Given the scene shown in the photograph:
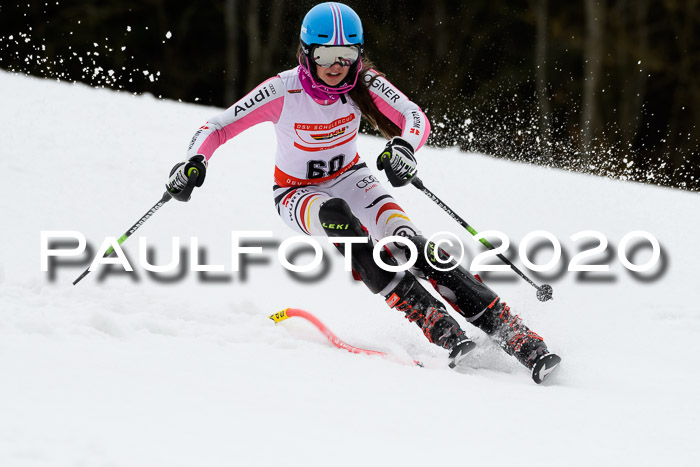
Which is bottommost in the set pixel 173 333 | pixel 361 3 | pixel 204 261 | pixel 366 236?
pixel 204 261

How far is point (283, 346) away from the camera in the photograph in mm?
2834

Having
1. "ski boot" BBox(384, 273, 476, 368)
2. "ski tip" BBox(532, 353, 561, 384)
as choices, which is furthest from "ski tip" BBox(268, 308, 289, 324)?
"ski tip" BBox(532, 353, 561, 384)

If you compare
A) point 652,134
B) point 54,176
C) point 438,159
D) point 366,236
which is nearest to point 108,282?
point 366,236

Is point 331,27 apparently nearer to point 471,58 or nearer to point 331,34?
point 331,34

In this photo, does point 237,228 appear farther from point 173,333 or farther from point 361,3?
point 361,3

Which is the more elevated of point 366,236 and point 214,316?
point 366,236

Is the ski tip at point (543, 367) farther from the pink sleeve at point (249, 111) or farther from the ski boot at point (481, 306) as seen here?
the pink sleeve at point (249, 111)

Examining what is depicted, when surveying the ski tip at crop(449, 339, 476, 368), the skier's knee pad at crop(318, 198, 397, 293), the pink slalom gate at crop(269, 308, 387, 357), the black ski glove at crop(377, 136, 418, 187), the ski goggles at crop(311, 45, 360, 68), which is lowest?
the pink slalom gate at crop(269, 308, 387, 357)

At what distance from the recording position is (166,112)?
7.93 metres

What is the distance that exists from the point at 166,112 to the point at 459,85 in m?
10.4

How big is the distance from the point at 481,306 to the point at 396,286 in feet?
1.18

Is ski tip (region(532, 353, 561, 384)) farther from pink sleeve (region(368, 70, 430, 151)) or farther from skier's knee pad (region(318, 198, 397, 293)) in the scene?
pink sleeve (region(368, 70, 430, 151))

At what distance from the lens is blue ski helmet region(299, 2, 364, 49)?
3264 mm

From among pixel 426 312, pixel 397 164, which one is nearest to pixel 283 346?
pixel 426 312
